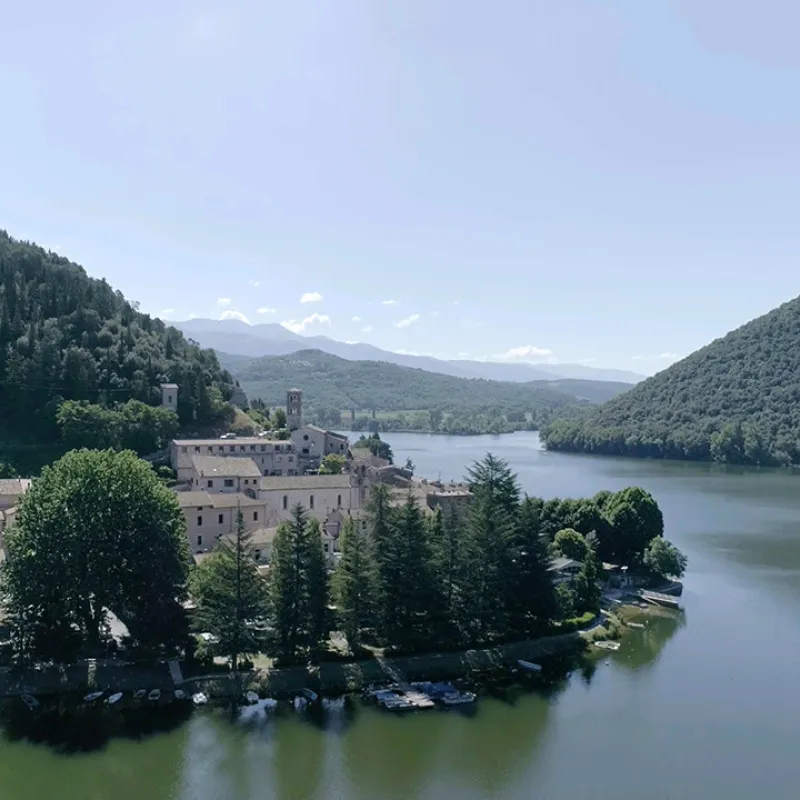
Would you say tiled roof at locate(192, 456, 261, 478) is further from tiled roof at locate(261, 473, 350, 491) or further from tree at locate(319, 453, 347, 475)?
tree at locate(319, 453, 347, 475)

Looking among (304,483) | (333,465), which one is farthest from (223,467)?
(333,465)

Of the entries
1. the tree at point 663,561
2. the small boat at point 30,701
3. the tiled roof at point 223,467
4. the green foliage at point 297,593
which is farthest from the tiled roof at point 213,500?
the tree at point 663,561

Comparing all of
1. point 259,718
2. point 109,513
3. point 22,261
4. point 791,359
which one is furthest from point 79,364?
point 791,359

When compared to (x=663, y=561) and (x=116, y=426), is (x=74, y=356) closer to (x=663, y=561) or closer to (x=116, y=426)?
(x=116, y=426)

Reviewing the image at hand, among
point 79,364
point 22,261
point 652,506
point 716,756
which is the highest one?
point 22,261

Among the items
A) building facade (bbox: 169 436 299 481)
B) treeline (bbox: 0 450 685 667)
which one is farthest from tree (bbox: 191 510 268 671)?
building facade (bbox: 169 436 299 481)

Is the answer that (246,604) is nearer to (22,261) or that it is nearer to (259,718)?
(259,718)

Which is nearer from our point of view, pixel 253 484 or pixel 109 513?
pixel 109 513
